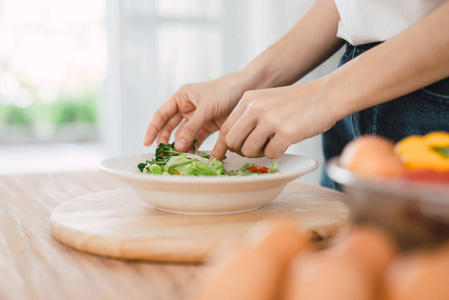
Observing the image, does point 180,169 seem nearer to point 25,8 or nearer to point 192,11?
point 192,11

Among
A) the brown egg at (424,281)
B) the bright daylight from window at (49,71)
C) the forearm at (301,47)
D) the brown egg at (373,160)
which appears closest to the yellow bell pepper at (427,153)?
the brown egg at (373,160)

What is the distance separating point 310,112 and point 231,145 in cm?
19

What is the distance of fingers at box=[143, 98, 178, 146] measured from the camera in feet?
4.38

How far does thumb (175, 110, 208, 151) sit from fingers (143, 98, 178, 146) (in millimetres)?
Result: 133

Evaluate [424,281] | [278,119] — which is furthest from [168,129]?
[424,281]

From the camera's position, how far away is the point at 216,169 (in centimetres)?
104

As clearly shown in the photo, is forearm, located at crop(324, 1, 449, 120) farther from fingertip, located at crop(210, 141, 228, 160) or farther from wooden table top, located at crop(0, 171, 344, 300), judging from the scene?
wooden table top, located at crop(0, 171, 344, 300)

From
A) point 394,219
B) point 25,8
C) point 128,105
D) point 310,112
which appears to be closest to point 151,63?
point 128,105

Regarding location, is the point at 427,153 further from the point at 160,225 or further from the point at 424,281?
the point at 160,225

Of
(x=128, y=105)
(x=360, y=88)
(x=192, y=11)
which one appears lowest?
(x=128, y=105)

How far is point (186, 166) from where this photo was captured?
1053mm

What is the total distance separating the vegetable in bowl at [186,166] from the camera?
3.29ft

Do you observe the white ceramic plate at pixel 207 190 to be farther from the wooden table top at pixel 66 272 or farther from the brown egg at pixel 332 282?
the brown egg at pixel 332 282

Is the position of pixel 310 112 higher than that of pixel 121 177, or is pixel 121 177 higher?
pixel 310 112
